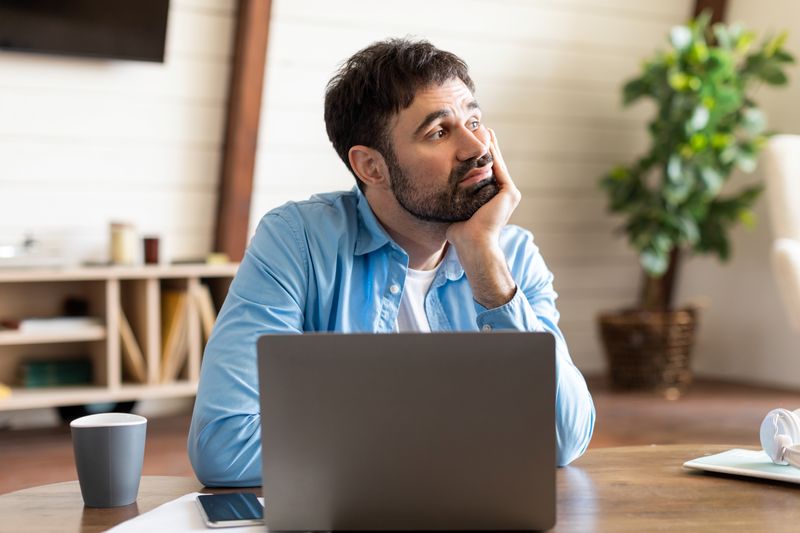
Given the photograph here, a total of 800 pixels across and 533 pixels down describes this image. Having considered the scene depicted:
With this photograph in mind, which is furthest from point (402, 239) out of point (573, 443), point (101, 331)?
point (101, 331)

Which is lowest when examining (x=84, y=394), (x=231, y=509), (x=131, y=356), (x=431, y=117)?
(x=84, y=394)

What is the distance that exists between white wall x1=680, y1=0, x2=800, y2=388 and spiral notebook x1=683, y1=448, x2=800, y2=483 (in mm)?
3509

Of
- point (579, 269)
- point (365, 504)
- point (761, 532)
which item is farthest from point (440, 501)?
point (579, 269)

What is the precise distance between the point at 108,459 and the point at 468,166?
761 millimetres

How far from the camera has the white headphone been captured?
117 cm

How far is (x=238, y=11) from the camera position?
3711 mm

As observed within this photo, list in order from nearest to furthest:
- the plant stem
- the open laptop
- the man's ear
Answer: the open laptop
the man's ear
the plant stem

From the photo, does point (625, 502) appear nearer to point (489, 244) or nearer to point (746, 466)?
point (746, 466)

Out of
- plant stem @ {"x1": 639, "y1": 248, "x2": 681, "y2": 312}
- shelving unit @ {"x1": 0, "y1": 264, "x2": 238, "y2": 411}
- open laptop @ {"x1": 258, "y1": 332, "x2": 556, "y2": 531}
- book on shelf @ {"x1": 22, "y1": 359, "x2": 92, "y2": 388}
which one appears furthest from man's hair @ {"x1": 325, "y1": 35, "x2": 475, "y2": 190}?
plant stem @ {"x1": 639, "y1": 248, "x2": 681, "y2": 312}

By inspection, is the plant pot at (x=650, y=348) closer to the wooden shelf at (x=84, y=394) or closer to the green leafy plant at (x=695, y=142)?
the green leafy plant at (x=695, y=142)

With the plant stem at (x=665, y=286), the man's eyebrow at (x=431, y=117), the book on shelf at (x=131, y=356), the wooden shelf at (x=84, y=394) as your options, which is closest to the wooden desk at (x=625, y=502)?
the man's eyebrow at (x=431, y=117)

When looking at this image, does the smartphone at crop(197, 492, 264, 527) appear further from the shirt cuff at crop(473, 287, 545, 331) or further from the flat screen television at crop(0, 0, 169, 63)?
the flat screen television at crop(0, 0, 169, 63)

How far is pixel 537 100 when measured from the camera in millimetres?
4488

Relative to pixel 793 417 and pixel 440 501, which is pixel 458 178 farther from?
pixel 440 501
